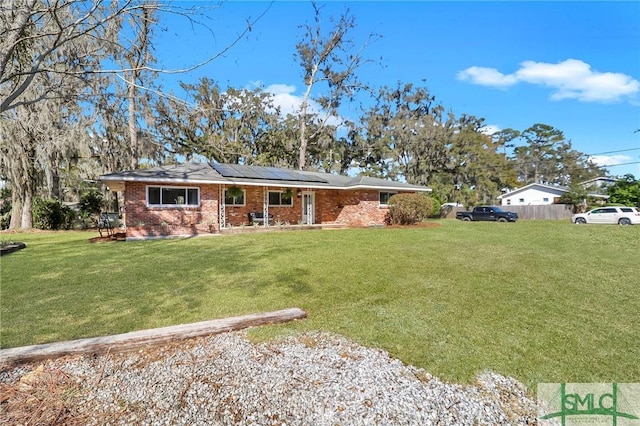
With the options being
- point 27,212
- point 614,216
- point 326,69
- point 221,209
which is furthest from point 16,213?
point 614,216

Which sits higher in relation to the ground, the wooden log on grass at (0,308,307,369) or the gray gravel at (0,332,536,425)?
the wooden log on grass at (0,308,307,369)

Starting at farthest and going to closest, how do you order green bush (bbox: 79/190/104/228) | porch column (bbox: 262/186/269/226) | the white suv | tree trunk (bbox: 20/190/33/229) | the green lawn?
the white suv
green bush (bbox: 79/190/104/228)
tree trunk (bbox: 20/190/33/229)
porch column (bbox: 262/186/269/226)
the green lawn

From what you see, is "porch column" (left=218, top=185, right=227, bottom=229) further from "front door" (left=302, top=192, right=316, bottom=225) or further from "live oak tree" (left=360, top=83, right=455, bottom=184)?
"live oak tree" (left=360, top=83, right=455, bottom=184)

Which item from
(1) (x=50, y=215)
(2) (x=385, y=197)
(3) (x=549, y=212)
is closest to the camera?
(1) (x=50, y=215)

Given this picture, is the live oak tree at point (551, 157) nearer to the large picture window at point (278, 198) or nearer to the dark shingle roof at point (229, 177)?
the dark shingle roof at point (229, 177)

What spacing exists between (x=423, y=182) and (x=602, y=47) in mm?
18311

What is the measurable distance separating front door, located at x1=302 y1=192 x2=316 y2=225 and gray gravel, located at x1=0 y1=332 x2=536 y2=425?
47.0 feet

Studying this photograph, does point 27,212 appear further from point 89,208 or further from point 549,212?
point 549,212

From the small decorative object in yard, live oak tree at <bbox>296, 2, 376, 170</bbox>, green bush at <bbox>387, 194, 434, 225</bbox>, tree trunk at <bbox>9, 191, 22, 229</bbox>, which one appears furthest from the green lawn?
live oak tree at <bbox>296, 2, 376, 170</bbox>

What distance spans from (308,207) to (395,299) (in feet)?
42.6

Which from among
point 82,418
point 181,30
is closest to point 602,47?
point 181,30

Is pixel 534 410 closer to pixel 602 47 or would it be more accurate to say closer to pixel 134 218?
pixel 134 218

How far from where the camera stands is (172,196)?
41.2 feet

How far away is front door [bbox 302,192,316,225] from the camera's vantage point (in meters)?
17.5
